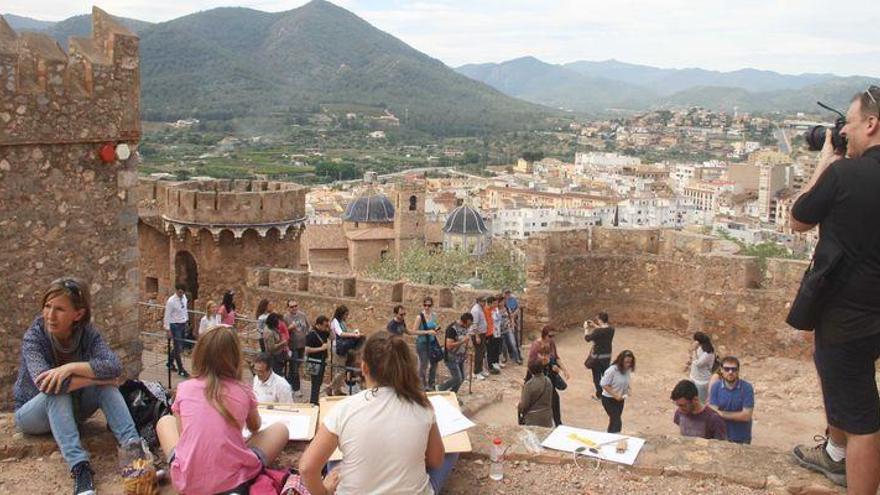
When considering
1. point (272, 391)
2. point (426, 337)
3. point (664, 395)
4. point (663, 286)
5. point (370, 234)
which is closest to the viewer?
point (272, 391)

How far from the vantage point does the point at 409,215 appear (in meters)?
66.0

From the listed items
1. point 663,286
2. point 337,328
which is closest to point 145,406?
point 337,328

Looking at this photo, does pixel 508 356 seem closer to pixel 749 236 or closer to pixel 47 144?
pixel 47 144

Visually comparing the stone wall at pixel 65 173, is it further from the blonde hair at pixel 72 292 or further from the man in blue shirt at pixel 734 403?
the man in blue shirt at pixel 734 403

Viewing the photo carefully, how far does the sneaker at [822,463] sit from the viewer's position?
495 centimetres

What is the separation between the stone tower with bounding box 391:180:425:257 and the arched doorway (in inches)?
1899

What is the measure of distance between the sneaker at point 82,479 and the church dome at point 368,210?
5964 centimetres

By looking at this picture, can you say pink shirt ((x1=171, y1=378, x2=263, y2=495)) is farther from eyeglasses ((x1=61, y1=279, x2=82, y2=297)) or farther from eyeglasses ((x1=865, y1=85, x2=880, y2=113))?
eyeglasses ((x1=865, y1=85, x2=880, y2=113))

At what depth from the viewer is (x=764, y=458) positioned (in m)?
5.36

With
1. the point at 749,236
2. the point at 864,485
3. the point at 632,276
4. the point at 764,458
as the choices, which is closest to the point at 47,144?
the point at 764,458

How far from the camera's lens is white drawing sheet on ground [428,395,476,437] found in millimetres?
5254

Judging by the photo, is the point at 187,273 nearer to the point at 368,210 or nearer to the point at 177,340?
the point at 177,340

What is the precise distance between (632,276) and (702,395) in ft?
15.8

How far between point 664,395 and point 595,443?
242 inches
